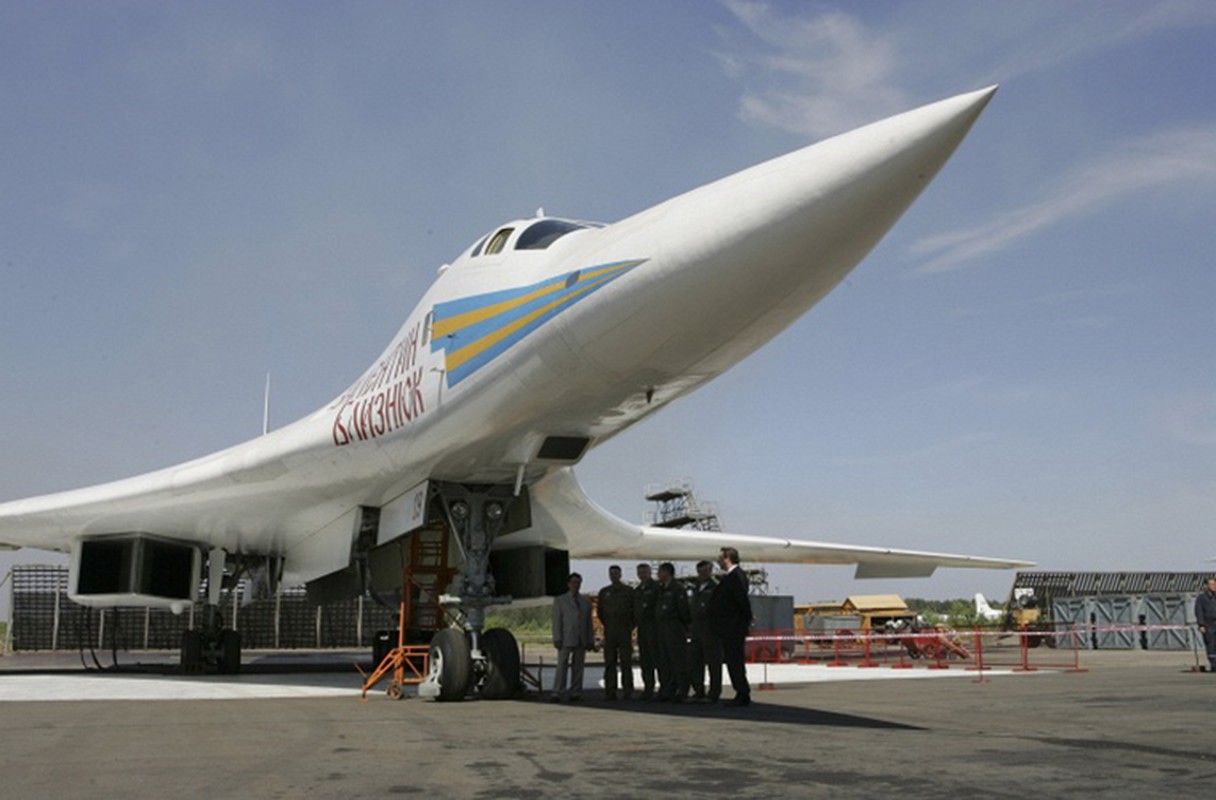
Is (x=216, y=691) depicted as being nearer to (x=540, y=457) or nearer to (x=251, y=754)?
(x=540, y=457)

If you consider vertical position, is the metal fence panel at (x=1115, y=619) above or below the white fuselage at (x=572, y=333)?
below

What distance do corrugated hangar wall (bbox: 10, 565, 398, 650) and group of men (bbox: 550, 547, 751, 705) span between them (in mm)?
17707

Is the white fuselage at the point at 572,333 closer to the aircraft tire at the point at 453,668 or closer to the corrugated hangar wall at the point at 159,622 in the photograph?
the aircraft tire at the point at 453,668

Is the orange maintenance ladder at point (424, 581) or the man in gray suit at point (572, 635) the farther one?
the orange maintenance ladder at point (424, 581)

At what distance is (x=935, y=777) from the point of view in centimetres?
421

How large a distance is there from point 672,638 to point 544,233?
3483 mm

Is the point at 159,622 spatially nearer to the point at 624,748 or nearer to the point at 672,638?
the point at 672,638

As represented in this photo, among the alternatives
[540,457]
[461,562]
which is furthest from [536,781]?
[461,562]

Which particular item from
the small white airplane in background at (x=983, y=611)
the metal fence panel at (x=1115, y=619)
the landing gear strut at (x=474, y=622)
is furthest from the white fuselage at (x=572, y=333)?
the small white airplane in background at (x=983, y=611)

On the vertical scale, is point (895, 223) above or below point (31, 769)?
above

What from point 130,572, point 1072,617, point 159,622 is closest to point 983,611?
point 1072,617

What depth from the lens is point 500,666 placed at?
30.6 feet

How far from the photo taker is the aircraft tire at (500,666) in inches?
366

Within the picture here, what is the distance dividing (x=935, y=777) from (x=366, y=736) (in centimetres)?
337
